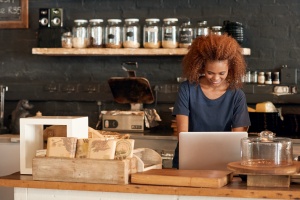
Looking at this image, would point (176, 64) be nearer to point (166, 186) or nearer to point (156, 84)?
point (156, 84)

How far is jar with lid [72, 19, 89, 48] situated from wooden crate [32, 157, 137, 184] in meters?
2.94

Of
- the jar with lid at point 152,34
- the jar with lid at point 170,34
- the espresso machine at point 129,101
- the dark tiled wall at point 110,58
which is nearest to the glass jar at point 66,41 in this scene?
the dark tiled wall at point 110,58

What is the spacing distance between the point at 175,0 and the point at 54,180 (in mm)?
3317

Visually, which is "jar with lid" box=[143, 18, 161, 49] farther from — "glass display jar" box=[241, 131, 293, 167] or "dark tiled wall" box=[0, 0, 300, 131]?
"glass display jar" box=[241, 131, 293, 167]

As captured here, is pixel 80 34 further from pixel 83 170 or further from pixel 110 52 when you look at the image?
pixel 83 170

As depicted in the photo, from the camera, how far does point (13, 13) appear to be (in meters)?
6.61

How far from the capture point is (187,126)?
13.8ft

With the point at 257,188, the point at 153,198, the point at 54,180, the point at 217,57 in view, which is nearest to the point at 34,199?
the point at 54,180

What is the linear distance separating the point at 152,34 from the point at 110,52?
1.33ft

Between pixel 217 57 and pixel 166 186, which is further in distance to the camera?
pixel 217 57

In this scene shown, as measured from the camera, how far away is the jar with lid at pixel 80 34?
618 cm

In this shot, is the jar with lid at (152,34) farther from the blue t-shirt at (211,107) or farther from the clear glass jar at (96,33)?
the blue t-shirt at (211,107)

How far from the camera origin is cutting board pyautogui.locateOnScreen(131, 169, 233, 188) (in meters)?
3.07

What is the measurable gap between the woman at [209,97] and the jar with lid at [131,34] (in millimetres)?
1890
